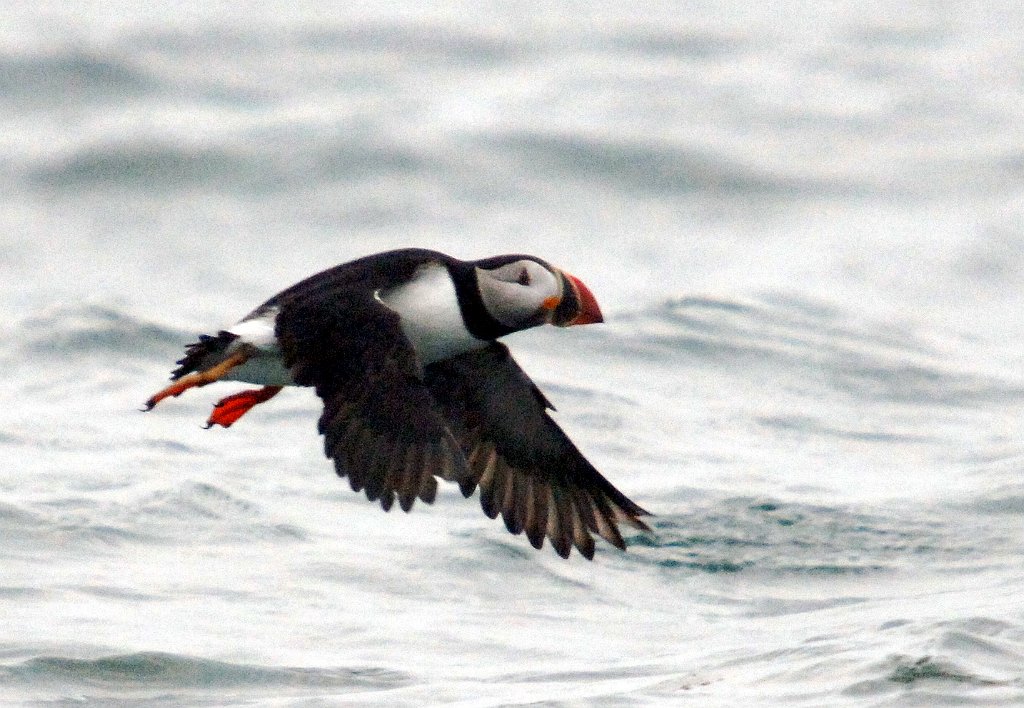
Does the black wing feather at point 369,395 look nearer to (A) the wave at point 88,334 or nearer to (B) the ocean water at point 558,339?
(B) the ocean water at point 558,339

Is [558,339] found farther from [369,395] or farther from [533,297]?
[369,395]

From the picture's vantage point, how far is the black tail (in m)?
5.92

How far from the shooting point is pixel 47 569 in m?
8.38

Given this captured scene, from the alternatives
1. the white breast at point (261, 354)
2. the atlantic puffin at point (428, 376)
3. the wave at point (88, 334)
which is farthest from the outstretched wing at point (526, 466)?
the wave at point (88, 334)

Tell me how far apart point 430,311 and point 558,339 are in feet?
25.0

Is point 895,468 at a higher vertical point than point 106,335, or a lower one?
lower

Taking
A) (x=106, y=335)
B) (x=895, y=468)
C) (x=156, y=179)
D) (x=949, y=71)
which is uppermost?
(x=949, y=71)

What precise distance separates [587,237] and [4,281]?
14.5 feet

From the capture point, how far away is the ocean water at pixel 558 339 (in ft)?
24.8

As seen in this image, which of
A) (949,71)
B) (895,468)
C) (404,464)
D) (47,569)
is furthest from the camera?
(949,71)

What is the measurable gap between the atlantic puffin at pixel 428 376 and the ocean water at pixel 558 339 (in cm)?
73

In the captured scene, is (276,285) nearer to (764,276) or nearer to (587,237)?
(587,237)

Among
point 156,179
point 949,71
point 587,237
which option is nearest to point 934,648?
point 587,237

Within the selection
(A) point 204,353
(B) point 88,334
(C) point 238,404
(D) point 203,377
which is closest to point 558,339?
(B) point 88,334
